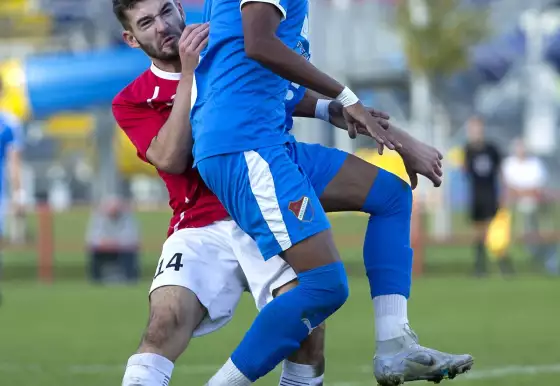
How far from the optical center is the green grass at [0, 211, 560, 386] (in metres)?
8.05

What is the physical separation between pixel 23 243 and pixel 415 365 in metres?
15.5

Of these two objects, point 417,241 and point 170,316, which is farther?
point 417,241

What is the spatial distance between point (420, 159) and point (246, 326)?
262 inches

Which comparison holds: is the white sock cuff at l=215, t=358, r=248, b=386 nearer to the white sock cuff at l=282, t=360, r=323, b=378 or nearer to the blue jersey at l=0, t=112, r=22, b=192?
the white sock cuff at l=282, t=360, r=323, b=378

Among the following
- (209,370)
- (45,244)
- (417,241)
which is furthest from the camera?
(417,241)

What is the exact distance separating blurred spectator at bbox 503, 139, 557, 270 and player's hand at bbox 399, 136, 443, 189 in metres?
15.3

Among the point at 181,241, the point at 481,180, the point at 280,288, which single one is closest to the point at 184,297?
the point at 181,241

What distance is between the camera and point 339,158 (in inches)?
200

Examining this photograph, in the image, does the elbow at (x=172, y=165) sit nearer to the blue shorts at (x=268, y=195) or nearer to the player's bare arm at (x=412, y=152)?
the blue shorts at (x=268, y=195)

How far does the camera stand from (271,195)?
4.64 metres

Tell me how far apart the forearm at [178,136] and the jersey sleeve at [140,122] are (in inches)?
4.9

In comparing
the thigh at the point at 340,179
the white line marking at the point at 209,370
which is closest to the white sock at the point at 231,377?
the thigh at the point at 340,179

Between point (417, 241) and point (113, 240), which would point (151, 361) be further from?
point (417, 241)

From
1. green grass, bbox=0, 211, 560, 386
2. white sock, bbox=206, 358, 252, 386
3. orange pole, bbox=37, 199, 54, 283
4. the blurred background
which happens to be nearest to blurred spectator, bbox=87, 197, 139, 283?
the blurred background
